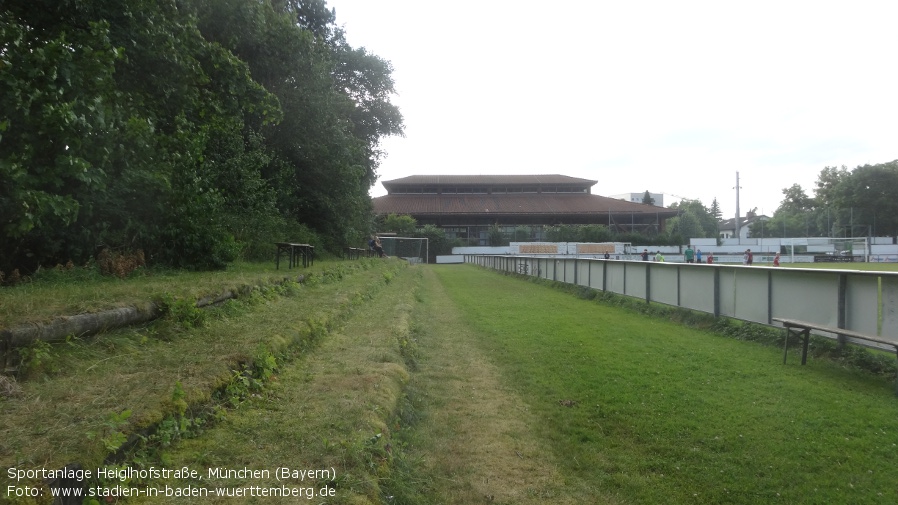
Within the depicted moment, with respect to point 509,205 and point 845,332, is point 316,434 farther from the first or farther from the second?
point 509,205

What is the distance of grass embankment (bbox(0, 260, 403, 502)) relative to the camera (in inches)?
127

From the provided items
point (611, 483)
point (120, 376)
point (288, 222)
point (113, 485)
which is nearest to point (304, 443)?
point (113, 485)

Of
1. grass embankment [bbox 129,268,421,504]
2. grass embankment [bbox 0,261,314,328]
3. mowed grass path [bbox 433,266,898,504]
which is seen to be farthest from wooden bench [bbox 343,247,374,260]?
grass embankment [bbox 129,268,421,504]

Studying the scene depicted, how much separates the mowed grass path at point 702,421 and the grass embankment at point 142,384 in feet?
8.61

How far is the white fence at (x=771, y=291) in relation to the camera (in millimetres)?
7914

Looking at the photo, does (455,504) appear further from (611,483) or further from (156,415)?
(156,415)

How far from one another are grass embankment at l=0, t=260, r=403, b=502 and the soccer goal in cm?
4003

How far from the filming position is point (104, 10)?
9500 millimetres

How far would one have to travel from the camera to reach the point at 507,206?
219 feet

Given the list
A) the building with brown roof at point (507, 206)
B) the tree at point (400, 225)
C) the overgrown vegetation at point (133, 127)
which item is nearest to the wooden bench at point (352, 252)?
the overgrown vegetation at point (133, 127)

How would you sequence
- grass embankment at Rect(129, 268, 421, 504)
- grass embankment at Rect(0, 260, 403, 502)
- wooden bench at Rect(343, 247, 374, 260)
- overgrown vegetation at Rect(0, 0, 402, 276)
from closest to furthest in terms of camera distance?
grass embankment at Rect(0, 260, 403, 502), grass embankment at Rect(129, 268, 421, 504), overgrown vegetation at Rect(0, 0, 402, 276), wooden bench at Rect(343, 247, 374, 260)

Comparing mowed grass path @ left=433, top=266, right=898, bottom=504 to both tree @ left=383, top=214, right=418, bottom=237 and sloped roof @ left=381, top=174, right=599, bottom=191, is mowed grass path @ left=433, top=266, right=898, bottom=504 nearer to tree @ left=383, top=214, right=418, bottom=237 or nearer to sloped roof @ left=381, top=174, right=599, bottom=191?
tree @ left=383, top=214, right=418, bottom=237

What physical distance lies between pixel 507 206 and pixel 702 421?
61726 mm

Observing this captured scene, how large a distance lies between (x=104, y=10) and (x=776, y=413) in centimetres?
1057
